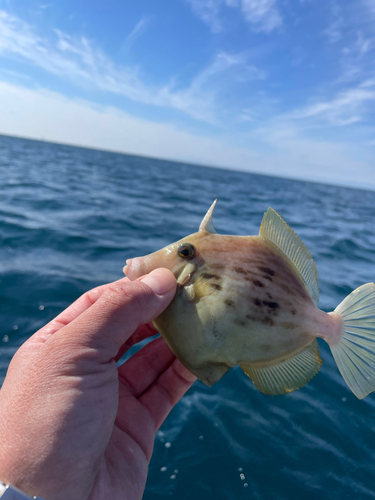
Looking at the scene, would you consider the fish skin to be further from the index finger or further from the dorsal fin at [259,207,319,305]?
the index finger

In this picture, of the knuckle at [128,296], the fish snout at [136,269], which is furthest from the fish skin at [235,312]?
the knuckle at [128,296]

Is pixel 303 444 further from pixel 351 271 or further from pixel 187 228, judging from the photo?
pixel 187 228

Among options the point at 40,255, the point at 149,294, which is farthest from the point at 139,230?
the point at 149,294

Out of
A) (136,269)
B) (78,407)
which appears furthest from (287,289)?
(78,407)

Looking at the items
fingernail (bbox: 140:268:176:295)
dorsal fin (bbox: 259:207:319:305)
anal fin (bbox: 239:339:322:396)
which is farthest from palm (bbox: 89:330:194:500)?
dorsal fin (bbox: 259:207:319:305)

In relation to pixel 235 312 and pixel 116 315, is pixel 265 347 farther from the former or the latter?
pixel 116 315

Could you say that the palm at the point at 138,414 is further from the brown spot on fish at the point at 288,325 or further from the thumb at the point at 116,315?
the brown spot on fish at the point at 288,325

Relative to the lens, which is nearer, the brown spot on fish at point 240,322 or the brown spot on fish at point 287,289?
the brown spot on fish at point 240,322
